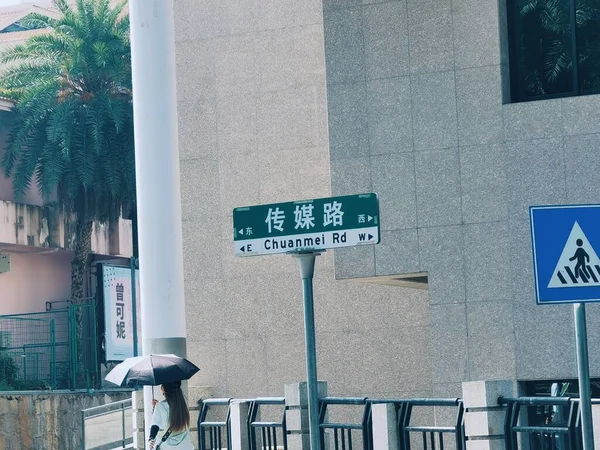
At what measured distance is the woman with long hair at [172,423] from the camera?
1260 centimetres

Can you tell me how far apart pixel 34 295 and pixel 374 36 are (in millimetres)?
26548

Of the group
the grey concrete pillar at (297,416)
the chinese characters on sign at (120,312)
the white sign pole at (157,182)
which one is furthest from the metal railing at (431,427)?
the chinese characters on sign at (120,312)

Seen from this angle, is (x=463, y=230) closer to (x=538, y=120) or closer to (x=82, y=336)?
(x=538, y=120)

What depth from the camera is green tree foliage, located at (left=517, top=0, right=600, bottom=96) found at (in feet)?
52.6

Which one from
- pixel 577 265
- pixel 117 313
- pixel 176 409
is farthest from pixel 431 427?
pixel 117 313

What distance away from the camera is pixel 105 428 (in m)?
22.5

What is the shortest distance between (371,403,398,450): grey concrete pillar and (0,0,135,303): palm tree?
23690mm

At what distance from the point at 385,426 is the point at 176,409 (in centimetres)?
276

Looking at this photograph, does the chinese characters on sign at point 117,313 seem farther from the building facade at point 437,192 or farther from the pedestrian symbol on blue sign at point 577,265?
the pedestrian symbol on blue sign at point 577,265

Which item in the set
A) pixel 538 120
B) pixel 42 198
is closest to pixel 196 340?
pixel 538 120

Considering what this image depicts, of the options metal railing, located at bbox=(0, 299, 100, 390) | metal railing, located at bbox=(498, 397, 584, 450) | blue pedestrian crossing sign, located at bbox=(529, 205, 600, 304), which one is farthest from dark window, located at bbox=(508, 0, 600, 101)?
metal railing, located at bbox=(0, 299, 100, 390)

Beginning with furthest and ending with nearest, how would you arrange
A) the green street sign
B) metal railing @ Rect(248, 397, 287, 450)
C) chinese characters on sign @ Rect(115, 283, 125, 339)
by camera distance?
1. chinese characters on sign @ Rect(115, 283, 125, 339)
2. metal railing @ Rect(248, 397, 287, 450)
3. the green street sign

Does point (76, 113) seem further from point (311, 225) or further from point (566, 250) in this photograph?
point (566, 250)

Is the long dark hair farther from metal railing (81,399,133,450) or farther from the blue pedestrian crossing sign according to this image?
metal railing (81,399,133,450)
